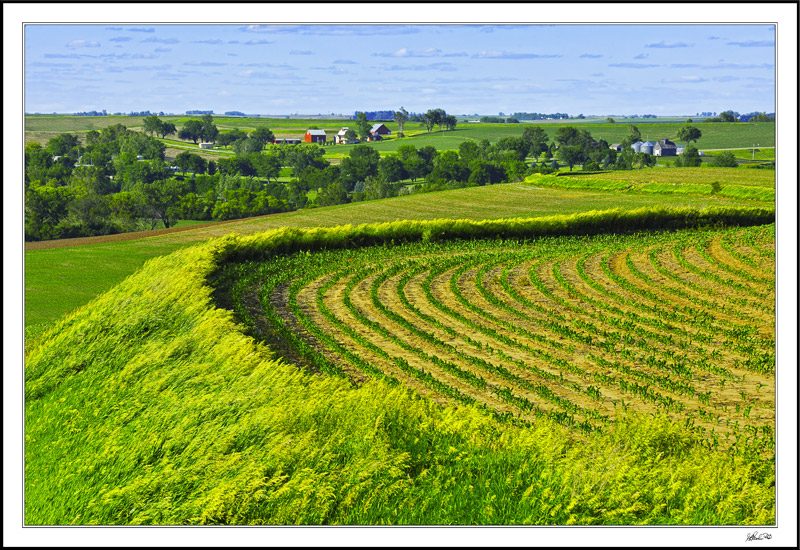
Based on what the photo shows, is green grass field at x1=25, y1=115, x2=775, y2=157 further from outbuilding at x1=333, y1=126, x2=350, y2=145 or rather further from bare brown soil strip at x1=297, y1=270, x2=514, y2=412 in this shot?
bare brown soil strip at x1=297, y1=270, x2=514, y2=412

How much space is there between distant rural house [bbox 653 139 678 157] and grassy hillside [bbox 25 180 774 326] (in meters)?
63.6

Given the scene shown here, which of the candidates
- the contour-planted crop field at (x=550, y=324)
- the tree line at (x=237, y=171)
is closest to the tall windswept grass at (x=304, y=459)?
the contour-planted crop field at (x=550, y=324)

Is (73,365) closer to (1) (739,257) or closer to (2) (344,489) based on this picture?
(2) (344,489)

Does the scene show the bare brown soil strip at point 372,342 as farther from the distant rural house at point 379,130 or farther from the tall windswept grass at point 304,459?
the distant rural house at point 379,130

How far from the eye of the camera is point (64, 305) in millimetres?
23734

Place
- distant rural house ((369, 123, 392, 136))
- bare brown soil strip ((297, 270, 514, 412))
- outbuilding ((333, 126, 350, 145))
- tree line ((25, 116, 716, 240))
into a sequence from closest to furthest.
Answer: bare brown soil strip ((297, 270, 514, 412))
tree line ((25, 116, 716, 240))
distant rural house ((369, 123, 392, 136))
outbuilding ((333, 126, 350, 145))

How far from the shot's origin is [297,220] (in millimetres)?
50469

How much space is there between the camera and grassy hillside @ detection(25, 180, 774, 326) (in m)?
26.1

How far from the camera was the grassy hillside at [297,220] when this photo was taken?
26.1 m

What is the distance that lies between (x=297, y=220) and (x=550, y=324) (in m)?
31.8

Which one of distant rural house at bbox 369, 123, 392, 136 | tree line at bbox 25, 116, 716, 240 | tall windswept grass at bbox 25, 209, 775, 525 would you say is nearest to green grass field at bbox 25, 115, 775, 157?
distant rural house at bbox 369, 123, 392, 136

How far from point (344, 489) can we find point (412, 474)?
59.5 inches

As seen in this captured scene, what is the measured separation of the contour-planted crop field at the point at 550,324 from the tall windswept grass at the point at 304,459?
262 centimetres
